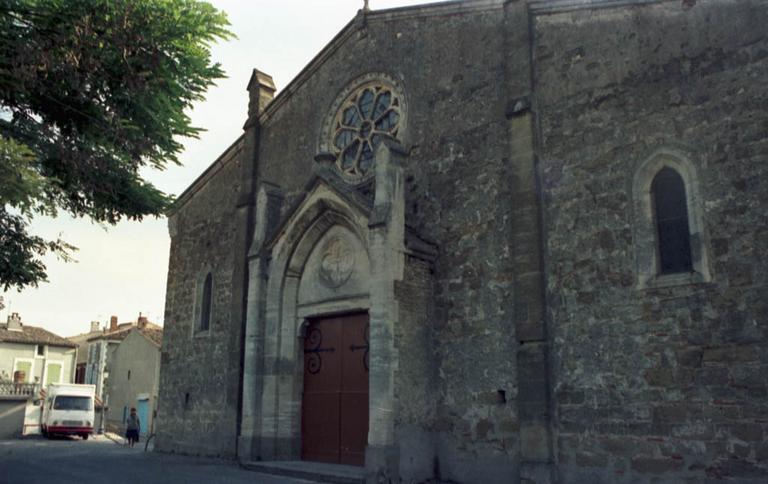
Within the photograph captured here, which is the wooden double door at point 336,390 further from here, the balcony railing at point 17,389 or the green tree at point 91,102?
the balcony railing at point 17,389

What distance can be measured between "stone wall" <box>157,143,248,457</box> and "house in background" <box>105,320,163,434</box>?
1799 centimetres

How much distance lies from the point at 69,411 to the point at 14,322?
18.8 meters

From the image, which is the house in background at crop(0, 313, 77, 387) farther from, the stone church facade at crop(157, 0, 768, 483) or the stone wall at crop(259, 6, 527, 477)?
the stone wall at crop(259, 6, 527, 477)

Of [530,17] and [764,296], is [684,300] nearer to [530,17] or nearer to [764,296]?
[764,296]

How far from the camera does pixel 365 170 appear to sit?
13750 millimetres

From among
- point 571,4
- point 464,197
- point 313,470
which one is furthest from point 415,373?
point 571,4

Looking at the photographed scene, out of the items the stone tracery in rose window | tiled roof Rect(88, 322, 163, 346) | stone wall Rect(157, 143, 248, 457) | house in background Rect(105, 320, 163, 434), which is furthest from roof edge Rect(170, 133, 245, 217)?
A: house in background Rect(105, 320, 163, 434)

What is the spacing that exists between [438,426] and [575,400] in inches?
102

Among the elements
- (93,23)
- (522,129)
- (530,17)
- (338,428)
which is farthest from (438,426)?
(93,23)

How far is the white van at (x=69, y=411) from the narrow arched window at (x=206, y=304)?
14741 mm

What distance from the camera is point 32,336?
41719 millimetres

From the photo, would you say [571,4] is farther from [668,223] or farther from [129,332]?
[129,332]

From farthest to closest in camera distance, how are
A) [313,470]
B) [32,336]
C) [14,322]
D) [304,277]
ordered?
[14,322], [32,336], [304,277], [313,470]

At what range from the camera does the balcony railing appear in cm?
3300
